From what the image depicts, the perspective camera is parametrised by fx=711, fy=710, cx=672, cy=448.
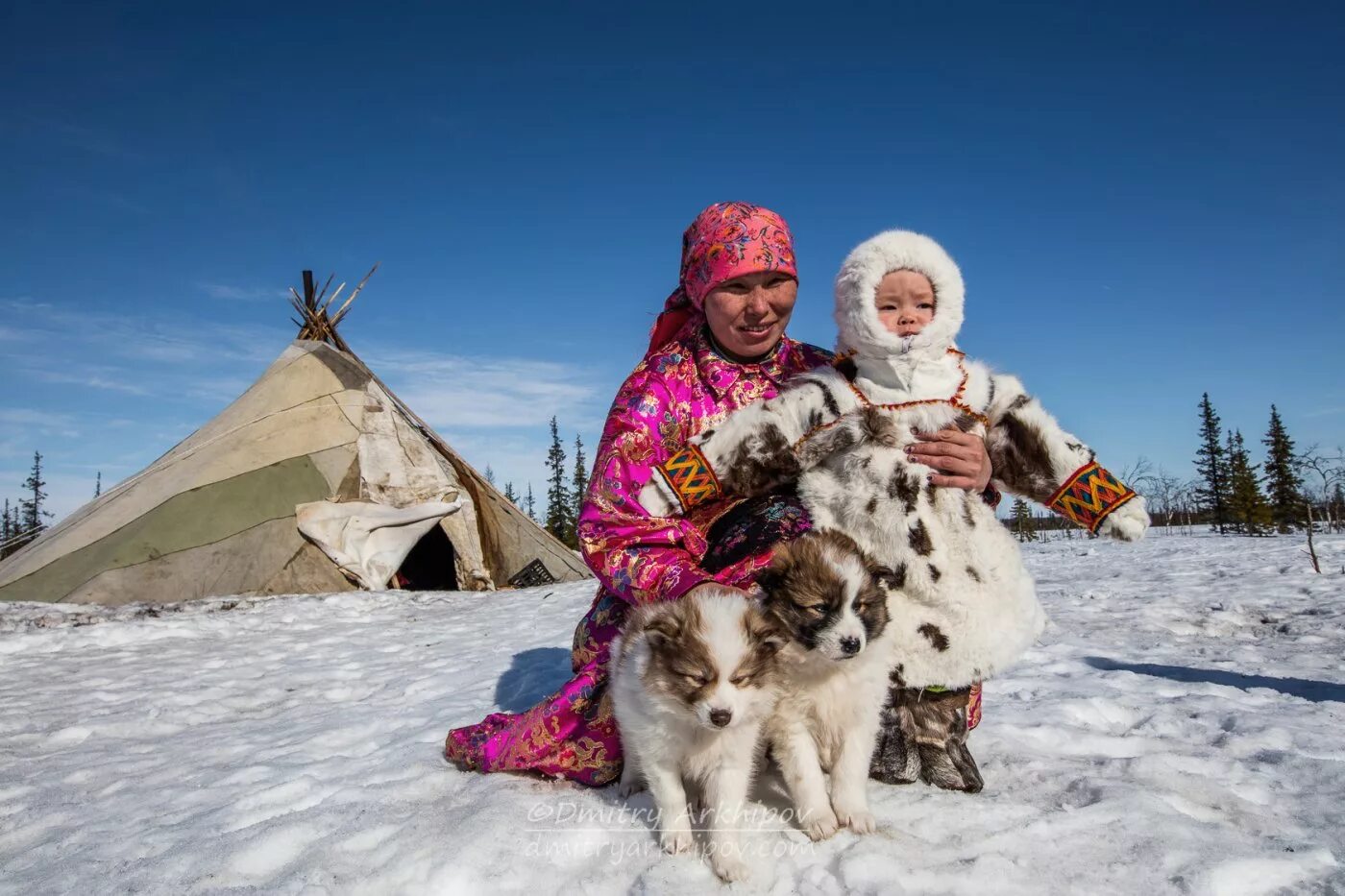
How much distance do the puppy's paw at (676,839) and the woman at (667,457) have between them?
0.57 meters

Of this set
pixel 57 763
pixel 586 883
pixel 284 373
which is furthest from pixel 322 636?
pixel 586 883

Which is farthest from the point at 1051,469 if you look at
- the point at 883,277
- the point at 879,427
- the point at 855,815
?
the point at 855,815

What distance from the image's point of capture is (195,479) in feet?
29.6

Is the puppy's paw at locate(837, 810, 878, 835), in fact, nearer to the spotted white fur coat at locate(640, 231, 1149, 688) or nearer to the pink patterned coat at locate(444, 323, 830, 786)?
the spotted white fur coat at locate(640, 231, 1149, 688)

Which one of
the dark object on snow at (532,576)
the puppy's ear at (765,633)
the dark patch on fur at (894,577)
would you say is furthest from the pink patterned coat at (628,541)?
the dark object on snow at (532,576)

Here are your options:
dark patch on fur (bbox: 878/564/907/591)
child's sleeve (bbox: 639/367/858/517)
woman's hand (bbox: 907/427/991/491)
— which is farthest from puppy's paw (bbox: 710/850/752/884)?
woman's hand (bbox: 907/427/991/491)

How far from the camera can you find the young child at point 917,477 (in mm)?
2293

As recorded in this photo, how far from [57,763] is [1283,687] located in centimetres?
656

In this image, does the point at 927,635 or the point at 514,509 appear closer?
the point at 927,635

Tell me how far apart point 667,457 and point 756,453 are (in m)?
0.35

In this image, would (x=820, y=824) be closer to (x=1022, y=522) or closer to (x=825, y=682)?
(x=825, y=682)

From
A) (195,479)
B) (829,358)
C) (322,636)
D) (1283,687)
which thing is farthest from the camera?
(195,479)

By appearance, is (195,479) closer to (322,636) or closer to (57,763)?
(322,636)

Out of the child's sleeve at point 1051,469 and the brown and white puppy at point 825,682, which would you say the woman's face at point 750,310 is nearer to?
the child's sleeve at point 1051,469
